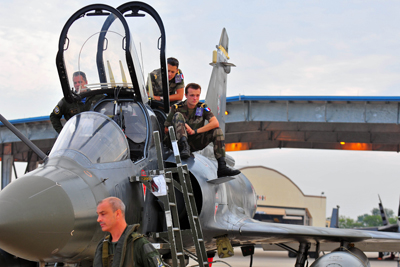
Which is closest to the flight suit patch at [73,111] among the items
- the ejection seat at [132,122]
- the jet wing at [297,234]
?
the ejection seat at [132,122]

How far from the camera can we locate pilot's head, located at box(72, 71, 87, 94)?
22.2 ft

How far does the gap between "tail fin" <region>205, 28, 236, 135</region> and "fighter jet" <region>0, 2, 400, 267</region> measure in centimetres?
223

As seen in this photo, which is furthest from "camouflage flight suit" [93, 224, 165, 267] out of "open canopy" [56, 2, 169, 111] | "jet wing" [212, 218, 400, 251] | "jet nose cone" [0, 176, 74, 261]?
"jet wing" [212, 218, 400, 251]

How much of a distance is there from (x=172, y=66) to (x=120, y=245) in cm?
549

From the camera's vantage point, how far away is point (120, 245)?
322cm

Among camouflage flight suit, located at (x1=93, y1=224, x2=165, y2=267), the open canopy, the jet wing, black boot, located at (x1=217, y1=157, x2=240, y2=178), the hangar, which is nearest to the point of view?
camouflage flight suit, located at (x1=93, y1=224, x2=165, y2=267)

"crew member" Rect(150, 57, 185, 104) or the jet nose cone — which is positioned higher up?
"crew member" Rect(150, 57, 185, 104)

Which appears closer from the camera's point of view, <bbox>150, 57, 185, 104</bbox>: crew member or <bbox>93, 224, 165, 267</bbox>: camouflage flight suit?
<bbox>93, 224, 165, 267</bbox>: camouflage flight suit

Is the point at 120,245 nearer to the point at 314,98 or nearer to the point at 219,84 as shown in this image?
Result: the point at 219,84

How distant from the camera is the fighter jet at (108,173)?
4.10 metres

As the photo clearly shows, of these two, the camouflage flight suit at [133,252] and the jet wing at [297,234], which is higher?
the camouflage flight suit at [133,252]

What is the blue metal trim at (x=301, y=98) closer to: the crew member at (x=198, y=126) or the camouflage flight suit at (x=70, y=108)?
the crew member at (x=198, y=126)

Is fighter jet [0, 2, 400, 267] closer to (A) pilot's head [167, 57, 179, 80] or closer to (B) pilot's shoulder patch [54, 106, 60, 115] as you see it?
(B) pilot's shoulder patch [54, 106, 60, 115]

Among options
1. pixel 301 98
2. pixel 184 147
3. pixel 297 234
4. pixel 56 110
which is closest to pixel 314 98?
pixel 301 98
